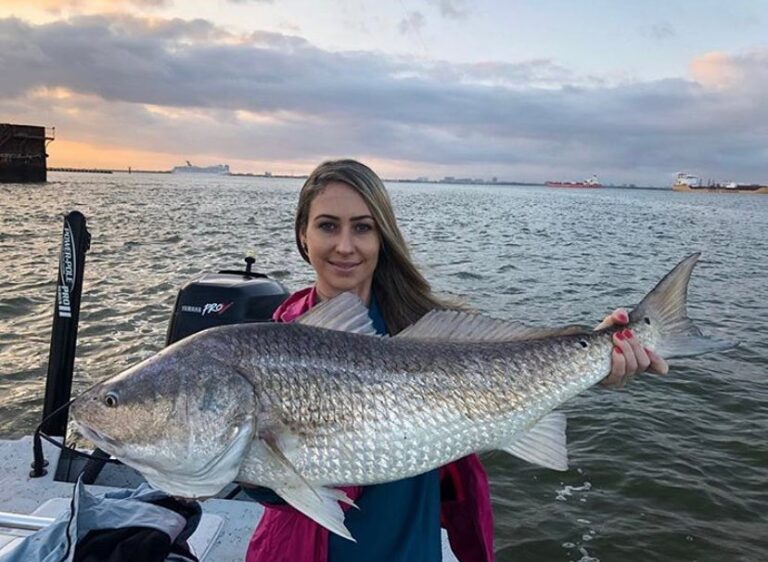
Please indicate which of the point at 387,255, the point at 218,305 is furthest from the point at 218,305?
the point at 387,255

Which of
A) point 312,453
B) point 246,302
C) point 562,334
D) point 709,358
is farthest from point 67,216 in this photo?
point 709,358

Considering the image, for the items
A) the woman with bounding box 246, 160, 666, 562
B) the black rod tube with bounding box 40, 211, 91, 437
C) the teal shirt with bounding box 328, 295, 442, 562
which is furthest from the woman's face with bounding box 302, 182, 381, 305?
the black rod tube with bounding box 40, 211, 91, 437

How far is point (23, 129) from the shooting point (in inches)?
2702

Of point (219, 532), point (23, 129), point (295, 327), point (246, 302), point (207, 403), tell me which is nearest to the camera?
point (207, 403)

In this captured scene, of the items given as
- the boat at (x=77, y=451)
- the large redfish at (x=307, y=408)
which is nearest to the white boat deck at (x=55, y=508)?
the boat at (x=77, y=451)

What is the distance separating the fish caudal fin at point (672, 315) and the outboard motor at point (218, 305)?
3797 millimetres

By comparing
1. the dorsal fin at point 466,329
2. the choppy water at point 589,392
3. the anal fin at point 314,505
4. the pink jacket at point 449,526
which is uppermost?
the dorsal fin at point 466,329

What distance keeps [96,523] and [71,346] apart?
3244 millimetres

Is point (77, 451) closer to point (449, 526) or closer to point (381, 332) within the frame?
point (381, 332)

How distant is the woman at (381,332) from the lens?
126 inches

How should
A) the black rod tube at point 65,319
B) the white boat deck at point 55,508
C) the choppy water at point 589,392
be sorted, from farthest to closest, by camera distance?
the choppy water at point 589,392, the black rod tube at point 65,319, the white boat deck at point 55,508

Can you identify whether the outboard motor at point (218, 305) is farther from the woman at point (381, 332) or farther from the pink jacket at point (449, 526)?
the pink jacket at point (449, 526)

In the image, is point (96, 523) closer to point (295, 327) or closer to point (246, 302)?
point (295, 327)

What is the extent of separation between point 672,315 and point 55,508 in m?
4.57
